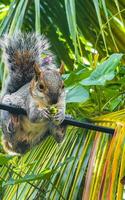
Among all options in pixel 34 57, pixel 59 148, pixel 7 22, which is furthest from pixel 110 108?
pixel 7 22

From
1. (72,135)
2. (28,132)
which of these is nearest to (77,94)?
(72,135)

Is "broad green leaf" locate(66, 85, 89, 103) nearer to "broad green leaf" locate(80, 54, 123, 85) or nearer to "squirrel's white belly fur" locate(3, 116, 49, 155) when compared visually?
"broad green leaf" locate(80, 54, 123, 85)

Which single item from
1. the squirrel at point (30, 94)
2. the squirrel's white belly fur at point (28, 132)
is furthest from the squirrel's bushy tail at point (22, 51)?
the squirrel's white belly fur at point (28, 132)

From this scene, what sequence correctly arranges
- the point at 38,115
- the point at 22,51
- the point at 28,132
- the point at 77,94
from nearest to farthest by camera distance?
the point at 77,94 < the point at 38,115 < the point at 28,132 < the point at 22,51

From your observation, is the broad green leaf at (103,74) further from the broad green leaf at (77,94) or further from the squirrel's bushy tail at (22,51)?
the squirrel's bushy tail at (22,51)

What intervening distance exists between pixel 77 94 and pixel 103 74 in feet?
0.26

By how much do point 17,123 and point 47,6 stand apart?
81 centimetres

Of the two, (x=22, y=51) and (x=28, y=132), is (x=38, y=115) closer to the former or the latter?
(x=28, y=132)

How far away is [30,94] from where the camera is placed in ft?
5.33

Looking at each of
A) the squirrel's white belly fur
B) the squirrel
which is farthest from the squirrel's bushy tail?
the squirrel's white belly fur

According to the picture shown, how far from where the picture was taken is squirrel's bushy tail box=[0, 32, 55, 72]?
1.85 m

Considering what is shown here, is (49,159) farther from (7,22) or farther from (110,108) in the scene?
(7,22)

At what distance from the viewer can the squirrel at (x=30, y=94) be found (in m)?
1.53

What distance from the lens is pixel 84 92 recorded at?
1391 mm
